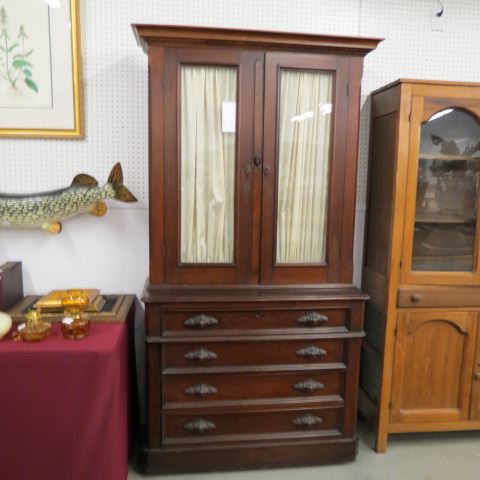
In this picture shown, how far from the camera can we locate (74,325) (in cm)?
171

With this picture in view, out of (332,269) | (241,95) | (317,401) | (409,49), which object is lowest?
(317,401)

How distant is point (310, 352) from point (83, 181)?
1377 millimetres

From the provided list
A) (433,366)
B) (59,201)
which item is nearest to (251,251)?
(59,201)

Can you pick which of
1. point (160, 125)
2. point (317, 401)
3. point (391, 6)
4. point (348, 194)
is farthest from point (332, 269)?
point (391, 6)

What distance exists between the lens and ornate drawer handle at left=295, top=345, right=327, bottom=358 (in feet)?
6.48

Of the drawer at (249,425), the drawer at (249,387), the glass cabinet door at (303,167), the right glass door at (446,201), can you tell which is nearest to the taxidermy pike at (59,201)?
the glass cabinet door at (303,167)

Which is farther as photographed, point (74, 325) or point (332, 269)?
point (332, 269)

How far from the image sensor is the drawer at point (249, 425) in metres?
1.95

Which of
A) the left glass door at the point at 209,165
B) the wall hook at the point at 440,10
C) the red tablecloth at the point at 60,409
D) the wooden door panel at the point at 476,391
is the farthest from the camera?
the wall hook at the point at 440,10

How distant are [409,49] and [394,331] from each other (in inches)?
61.6

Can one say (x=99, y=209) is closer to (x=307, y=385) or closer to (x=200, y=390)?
(x=200, y=390)

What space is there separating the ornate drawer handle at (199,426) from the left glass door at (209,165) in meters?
0.66

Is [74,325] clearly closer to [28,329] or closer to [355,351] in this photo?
[28,329]

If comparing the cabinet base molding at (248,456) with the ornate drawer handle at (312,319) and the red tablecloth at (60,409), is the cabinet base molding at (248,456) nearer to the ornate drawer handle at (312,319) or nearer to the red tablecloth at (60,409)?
the red tablecloth at (60,409)
